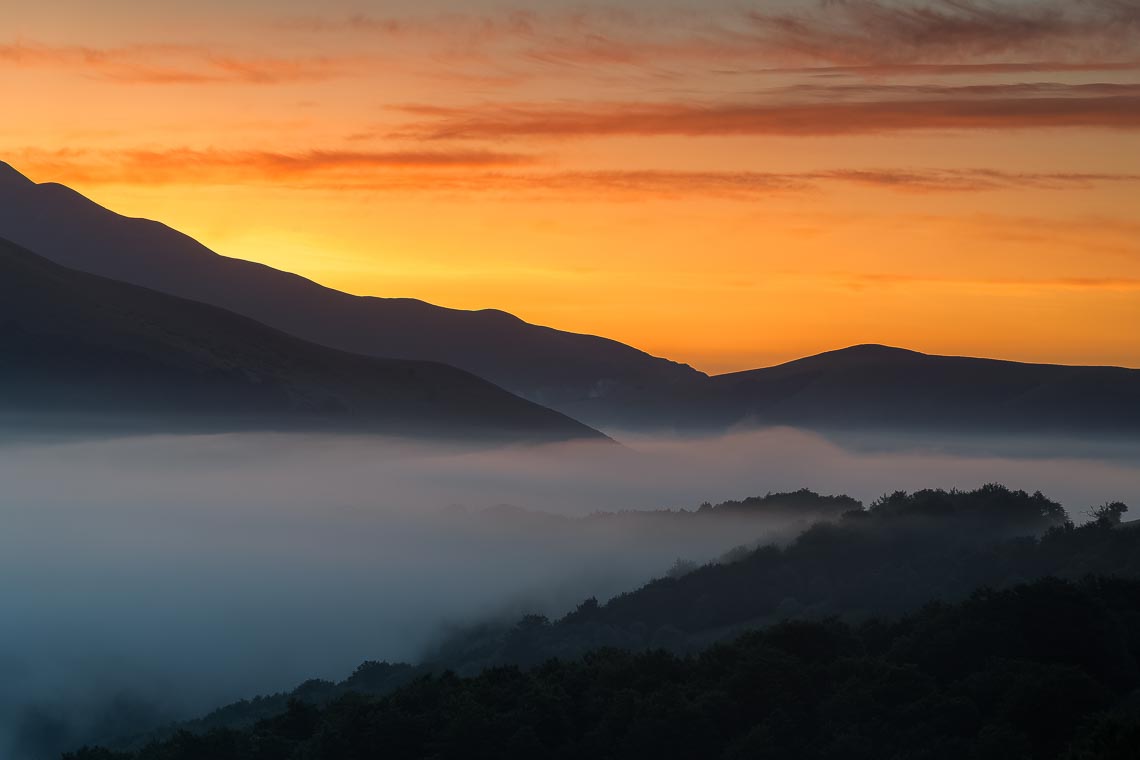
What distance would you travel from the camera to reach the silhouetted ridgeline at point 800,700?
48.5 m

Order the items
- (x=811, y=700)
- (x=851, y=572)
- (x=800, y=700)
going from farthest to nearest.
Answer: (x=851, y=572) < (x=811, y=700) < (x=800, y=700)

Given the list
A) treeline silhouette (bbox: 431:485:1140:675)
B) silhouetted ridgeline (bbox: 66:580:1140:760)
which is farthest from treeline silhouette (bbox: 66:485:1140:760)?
treeline silhouette (bbox: 431:485:1140:675)

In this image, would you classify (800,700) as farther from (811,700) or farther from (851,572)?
(851,572)

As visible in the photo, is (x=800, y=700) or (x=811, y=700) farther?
(x=811, y=700)

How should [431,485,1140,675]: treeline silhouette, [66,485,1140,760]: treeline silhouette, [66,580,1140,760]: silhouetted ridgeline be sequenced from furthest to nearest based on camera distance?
[431,485,1140,675]: treeline silhouette → [66,580,1140,760]: silhouetted ridgeline → [66,485,1140,760]: treeline silhouette

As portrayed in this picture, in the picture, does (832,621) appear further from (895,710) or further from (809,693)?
(895,710)

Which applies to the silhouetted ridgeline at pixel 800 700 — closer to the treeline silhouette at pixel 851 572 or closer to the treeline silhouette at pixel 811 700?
the treeline silhouette at pixel 811 700

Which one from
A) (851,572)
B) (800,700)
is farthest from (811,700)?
(851,572)

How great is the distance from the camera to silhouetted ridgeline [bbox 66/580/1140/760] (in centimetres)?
4853

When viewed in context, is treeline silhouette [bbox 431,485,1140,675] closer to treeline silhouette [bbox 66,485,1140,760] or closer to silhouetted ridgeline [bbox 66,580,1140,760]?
treeline silhouette [bbox 66,485,1140,760]

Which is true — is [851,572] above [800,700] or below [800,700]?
above

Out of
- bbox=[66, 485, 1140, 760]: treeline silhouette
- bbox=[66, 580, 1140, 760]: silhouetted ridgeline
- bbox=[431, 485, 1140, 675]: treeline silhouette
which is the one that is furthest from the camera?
bbox=[431, 485, 1140, 675]: treeline silhouette

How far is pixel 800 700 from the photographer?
55.2 meters

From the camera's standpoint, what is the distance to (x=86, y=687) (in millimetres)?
181625
